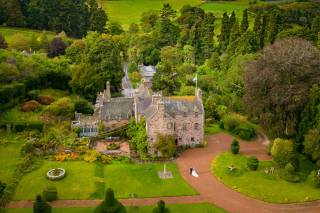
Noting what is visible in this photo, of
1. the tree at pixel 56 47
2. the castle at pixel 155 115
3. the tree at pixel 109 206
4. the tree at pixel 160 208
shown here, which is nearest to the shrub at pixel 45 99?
the castle at pixel 155 115

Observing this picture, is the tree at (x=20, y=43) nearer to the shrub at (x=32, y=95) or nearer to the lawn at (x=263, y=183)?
the shrub at (x=32, y=95)

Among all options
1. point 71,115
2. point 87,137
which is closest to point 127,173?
point 87,137

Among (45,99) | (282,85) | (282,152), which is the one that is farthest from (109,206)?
(45,99)

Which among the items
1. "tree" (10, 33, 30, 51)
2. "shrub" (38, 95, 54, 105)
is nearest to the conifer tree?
"shrub" (38, 95, 54, 105)

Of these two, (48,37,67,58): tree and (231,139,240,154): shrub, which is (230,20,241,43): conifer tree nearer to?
(48,37,67,58): tree

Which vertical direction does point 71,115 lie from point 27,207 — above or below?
above

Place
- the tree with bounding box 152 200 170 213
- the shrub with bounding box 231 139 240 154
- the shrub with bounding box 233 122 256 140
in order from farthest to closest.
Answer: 1. the shrub with bounding box 233 122 256 140
2. the shrub with bounding box 231 139 240 154
3. the tree with bounding box 152 200 170 213

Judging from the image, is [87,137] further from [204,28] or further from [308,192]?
[204,28]
